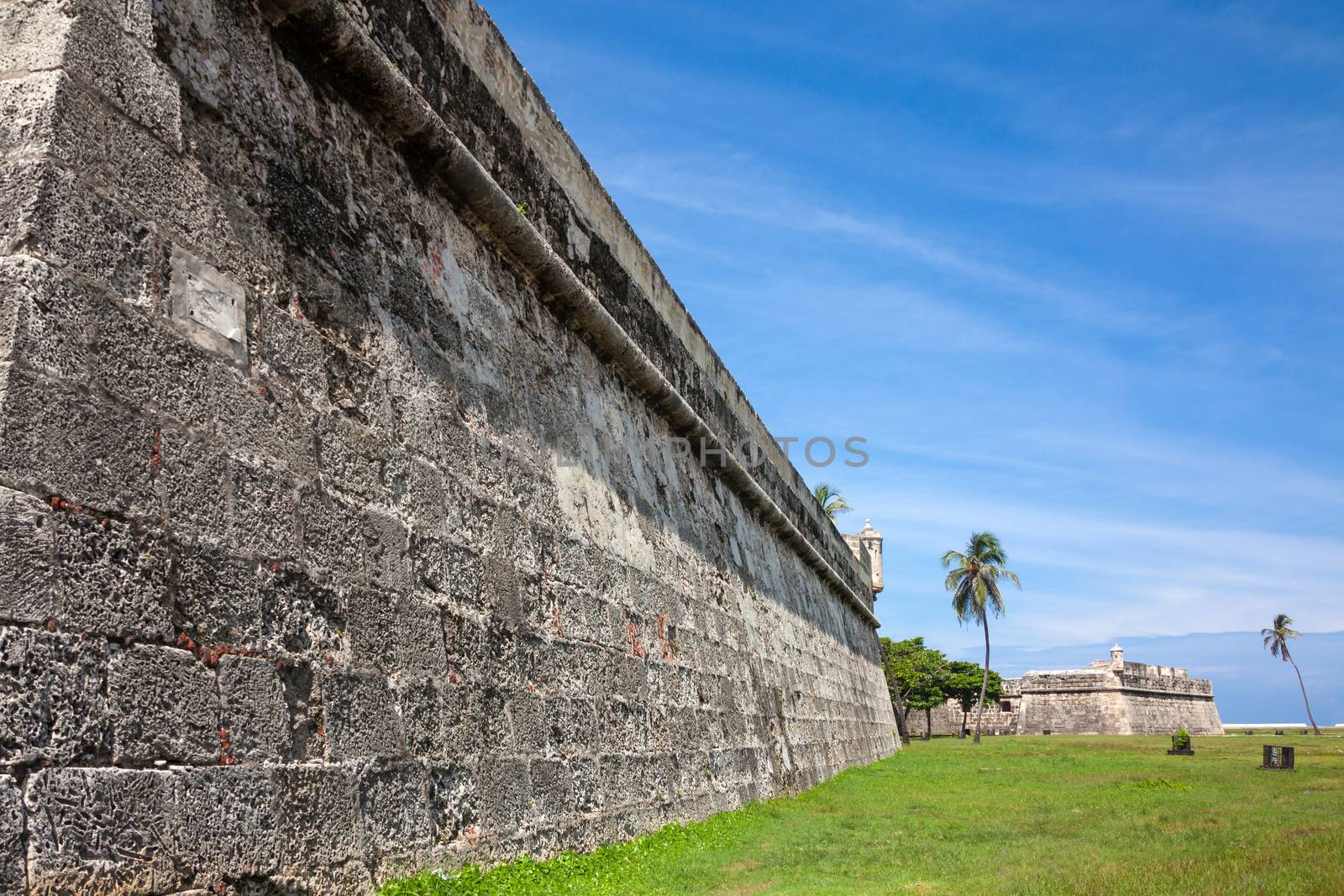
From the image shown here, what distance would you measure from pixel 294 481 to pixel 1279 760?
1397 cm

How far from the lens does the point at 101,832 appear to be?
2.08 metres

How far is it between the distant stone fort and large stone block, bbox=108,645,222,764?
4045cm

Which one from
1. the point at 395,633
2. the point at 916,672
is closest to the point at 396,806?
the point at 395,633

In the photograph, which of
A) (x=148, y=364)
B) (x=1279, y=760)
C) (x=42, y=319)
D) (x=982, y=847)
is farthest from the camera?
(x=1279, y=760)

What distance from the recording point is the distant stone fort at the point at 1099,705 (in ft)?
126

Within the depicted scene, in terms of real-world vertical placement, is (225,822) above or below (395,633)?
below

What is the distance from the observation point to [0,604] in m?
2.00

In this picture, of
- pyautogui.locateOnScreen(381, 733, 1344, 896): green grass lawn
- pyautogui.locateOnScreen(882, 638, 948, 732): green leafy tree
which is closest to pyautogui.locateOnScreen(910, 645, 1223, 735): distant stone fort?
pyautogui.locateOnScreen(882, 638, 948, 732): green leafy tree

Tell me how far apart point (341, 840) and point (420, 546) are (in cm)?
105

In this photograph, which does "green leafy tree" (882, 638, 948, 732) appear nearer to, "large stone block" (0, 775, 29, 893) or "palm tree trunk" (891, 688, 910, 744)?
"palm tree trunk" (891, 688, 910, 744)

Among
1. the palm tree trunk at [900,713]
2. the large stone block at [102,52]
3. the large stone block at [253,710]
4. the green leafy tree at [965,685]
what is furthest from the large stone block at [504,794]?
the green leafy tree at [965,685]

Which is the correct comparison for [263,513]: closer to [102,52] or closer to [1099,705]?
[102,52]

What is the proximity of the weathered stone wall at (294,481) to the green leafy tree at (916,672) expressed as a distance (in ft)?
112

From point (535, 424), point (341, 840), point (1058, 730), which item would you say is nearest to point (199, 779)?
point (341, 840)
